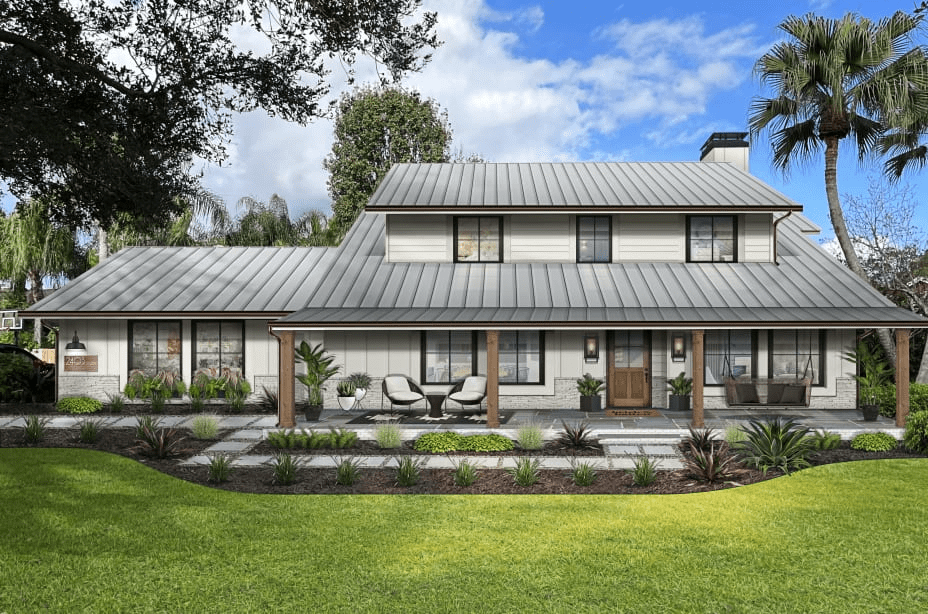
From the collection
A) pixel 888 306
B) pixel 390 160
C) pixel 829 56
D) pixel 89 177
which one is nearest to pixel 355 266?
pixel 89 177

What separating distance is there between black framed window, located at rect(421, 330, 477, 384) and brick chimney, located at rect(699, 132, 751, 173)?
11.1 meters

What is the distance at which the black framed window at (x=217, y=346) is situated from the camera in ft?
54.6

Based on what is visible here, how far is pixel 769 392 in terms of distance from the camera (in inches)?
583

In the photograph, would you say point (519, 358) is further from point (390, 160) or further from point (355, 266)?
point (390, 160)

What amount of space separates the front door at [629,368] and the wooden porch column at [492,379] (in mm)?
3614

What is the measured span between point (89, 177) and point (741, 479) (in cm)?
1183

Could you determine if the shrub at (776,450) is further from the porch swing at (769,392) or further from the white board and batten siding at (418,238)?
the white board and batten siding at (418,238)

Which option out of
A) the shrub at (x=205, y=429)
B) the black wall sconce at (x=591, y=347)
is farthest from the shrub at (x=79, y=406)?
the black wall sconce at (x=591, y=347)

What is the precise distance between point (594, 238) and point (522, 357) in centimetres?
373

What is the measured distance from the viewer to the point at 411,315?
13.5 metres

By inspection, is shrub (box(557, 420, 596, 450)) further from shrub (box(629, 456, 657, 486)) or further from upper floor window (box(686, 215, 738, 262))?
upper floor window (box(686, 215, 738, 262))

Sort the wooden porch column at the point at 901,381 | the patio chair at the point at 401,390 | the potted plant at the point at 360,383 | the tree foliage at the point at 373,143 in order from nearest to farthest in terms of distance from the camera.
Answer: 1. the wooden porch column at the point at 901,381
2. the patio chair at the point at 401,390
3. the potted plant at the point at 360,383
4. the tree foliage at the point at 373,143

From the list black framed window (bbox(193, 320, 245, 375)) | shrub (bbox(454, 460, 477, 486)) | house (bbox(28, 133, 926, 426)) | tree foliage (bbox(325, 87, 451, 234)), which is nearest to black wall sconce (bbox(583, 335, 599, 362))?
house (bbox(28, 133, 926, 426))

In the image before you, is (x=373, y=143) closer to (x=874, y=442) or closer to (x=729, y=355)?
(x=729, y=355)
